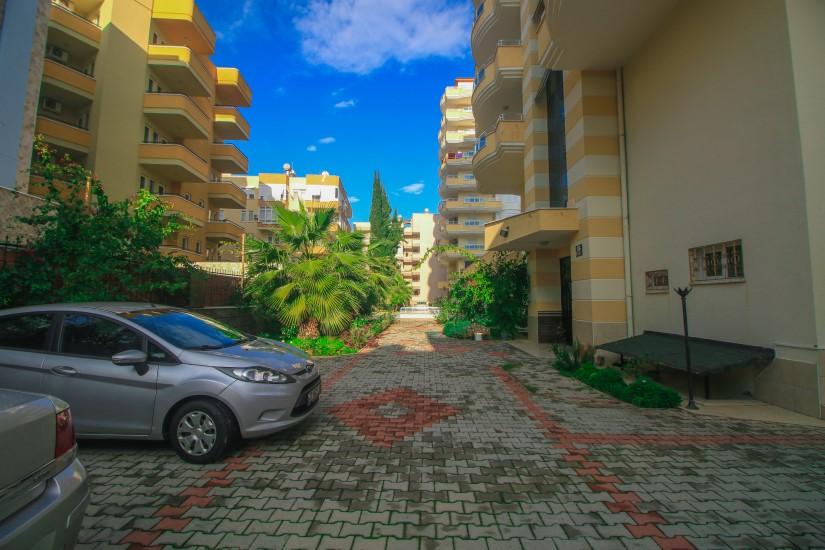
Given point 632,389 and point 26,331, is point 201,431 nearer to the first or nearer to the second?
point 26,331

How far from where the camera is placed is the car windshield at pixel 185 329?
13.1 ft

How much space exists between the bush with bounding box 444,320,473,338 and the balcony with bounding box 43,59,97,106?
20.2 m

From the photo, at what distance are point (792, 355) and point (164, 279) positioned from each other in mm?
10739

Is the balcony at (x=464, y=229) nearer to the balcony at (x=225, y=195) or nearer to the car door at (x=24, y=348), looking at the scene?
the balcony at (x=225, y=195)

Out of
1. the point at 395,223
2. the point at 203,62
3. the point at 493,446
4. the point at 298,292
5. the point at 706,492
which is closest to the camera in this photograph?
the point at 706,492

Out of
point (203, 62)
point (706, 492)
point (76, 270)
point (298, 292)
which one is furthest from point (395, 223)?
point (706, 492)

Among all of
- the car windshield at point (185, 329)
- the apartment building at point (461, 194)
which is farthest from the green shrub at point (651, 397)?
the apartment building at point (461, 194)

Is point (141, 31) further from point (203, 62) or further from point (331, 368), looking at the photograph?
point (331, 368)

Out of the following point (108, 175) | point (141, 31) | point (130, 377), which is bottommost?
point (130, 377)

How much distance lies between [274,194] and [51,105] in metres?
27.4

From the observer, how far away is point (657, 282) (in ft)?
25.7

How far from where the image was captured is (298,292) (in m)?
10.6

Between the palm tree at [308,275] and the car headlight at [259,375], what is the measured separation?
659cm

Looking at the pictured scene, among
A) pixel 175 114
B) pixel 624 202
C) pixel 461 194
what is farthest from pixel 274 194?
pixel 624 202
